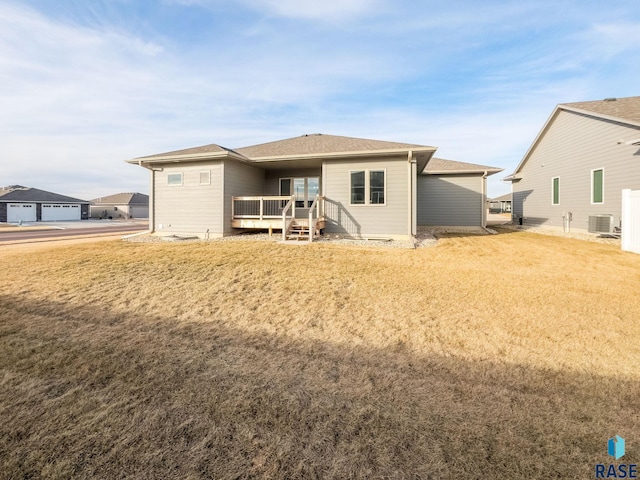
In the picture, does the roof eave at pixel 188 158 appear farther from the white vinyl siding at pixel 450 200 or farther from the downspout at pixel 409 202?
the white vinyl siding at pixel 450 200

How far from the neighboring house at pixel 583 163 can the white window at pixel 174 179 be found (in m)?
18.4

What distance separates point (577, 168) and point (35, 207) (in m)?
54.0

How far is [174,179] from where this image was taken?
13.2 meters

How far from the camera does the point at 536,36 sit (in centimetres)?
1053

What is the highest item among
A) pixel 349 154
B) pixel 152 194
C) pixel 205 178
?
pixel 349 154

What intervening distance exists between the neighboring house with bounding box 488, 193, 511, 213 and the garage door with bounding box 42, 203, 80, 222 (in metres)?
71.0

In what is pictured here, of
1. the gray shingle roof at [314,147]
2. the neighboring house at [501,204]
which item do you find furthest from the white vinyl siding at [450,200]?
the neighboring house at [501,204]

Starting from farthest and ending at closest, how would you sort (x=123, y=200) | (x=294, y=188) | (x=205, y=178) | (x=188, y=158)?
1. (x=123, y=200)
2. (x=294, y=188)
3. (x=205, y=178)
4. (x=188, y=158)

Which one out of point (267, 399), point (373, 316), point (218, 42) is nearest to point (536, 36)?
point (218, 42)

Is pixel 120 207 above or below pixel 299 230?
above

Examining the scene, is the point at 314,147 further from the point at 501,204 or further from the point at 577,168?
the point at 501,204

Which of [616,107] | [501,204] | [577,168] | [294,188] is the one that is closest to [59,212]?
[294,188]

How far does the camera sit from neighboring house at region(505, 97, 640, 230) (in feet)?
39.9

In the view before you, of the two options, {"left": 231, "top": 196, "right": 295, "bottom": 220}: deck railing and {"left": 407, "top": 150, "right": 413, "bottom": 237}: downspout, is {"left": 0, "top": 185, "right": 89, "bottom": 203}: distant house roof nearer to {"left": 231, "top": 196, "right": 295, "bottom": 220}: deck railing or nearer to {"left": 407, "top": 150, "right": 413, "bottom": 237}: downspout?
{"left": 231, "top": 196, "right": 295, "bottom": 220}: deck railing
